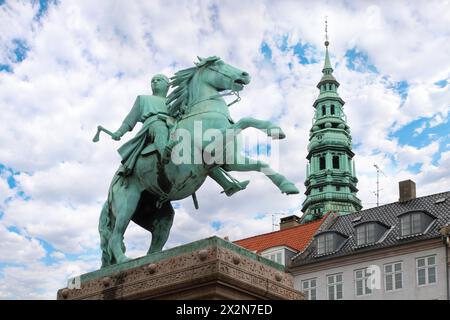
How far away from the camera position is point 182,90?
15.7 meters

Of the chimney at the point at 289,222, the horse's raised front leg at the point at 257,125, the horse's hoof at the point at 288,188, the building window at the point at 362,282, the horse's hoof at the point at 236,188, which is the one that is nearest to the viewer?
the horse's hoof at the point at 288,188

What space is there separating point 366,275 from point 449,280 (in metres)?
5.39

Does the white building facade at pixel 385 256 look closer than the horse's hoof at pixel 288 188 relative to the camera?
No

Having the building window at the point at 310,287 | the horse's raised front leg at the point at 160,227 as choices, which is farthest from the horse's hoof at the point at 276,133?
the building window at the point at 310,287

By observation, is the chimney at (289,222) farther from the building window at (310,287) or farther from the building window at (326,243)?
the building window at (310,287)

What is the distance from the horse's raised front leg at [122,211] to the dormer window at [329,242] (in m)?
38.5

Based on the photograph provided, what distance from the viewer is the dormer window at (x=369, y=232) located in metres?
51.0

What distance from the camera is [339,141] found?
284 ft

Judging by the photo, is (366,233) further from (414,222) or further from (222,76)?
(222,76)

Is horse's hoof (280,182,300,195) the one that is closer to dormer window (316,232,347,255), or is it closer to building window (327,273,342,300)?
building window (327,273,342,300)

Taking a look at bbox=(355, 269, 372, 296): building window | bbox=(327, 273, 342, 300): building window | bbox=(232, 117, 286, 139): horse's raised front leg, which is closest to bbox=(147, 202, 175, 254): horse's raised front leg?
bbox=(232, 117, 286, 139): horse's raised front leg

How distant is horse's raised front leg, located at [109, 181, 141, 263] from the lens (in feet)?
48.7
